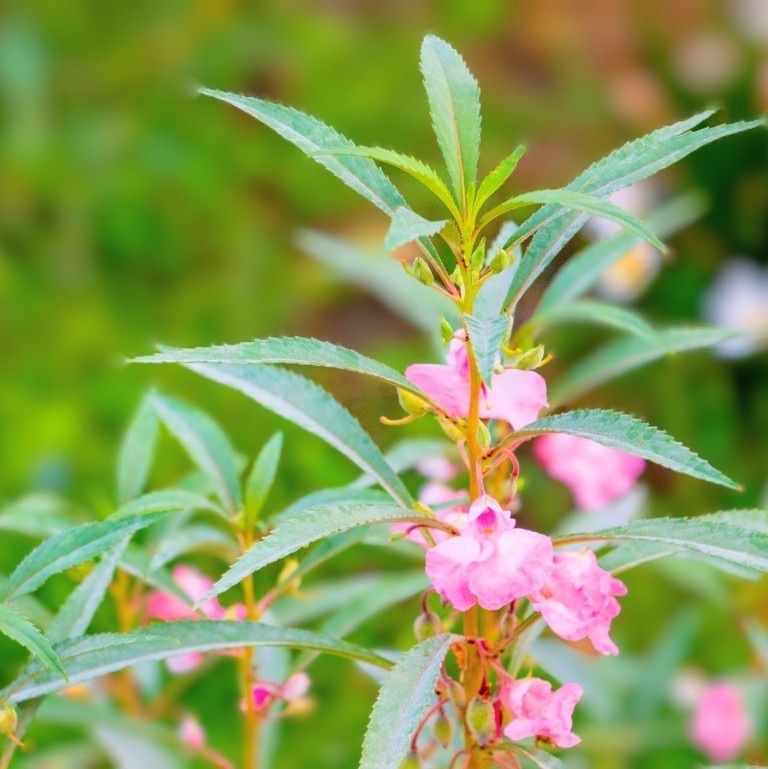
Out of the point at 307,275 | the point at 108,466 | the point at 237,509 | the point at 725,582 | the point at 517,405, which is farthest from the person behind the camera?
the point at 307,275

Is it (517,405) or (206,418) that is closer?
(517,405)

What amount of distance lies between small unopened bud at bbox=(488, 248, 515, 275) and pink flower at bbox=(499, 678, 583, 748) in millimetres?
210

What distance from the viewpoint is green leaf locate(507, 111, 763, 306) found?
567 mm

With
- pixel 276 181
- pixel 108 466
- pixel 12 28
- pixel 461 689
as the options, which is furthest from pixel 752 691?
pixel 12 28

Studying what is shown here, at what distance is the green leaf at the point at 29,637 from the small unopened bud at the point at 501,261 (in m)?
0.27

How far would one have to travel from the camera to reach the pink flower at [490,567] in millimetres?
560

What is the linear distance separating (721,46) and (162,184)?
3.93 ft

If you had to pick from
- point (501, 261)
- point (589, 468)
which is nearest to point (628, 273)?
point (589, 468)

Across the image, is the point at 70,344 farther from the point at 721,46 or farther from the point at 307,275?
the point at 721,46

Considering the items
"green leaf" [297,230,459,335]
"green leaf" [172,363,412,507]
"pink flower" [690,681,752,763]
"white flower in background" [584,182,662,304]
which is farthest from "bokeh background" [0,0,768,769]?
"green leaf" [172,363,412,507]

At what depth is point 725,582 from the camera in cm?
128

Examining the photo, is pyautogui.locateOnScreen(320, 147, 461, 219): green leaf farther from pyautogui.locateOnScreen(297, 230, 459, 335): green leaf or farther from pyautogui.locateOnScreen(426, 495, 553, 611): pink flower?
pyautogui.locateOnScreen(297, 230, 459, 335): green leaf

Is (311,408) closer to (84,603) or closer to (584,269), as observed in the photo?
(84,603)

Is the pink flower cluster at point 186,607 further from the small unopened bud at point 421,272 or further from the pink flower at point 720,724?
the pink flower at point 720,724
